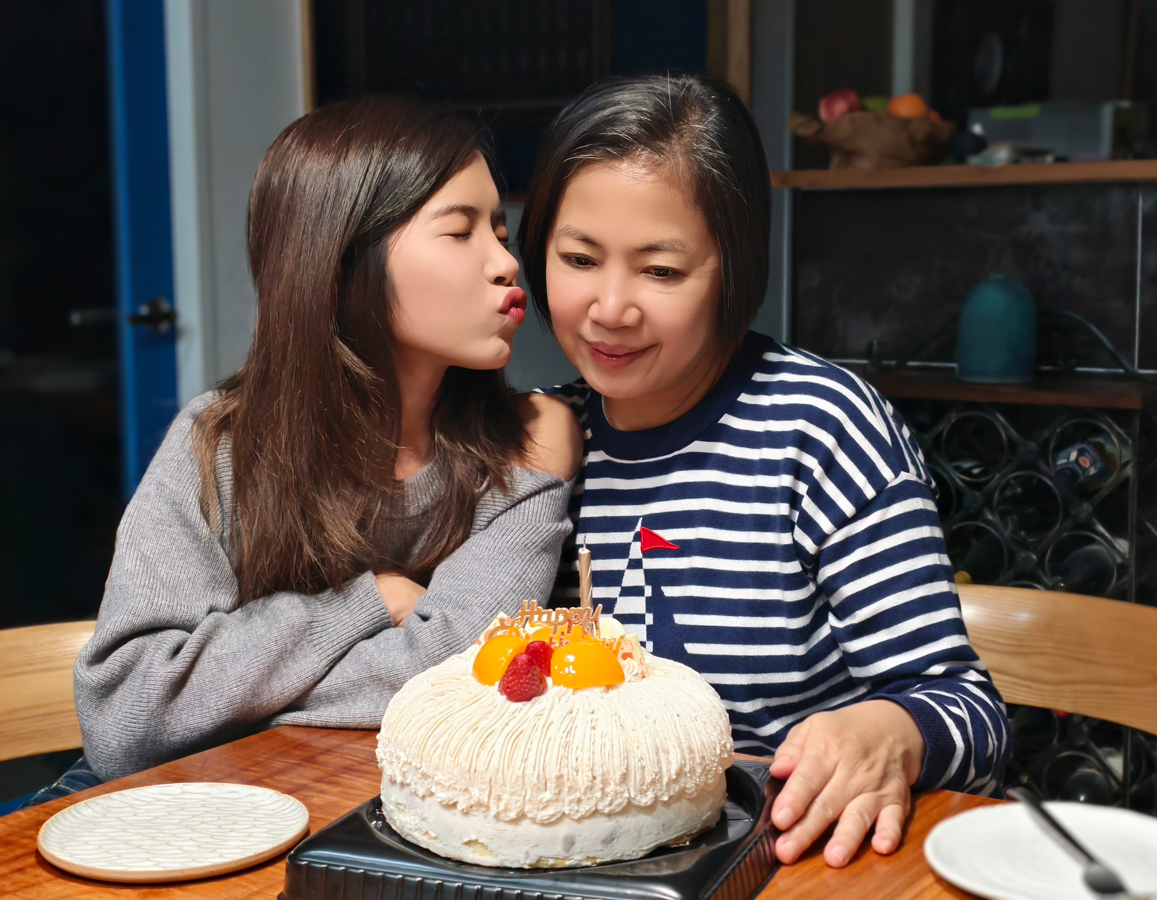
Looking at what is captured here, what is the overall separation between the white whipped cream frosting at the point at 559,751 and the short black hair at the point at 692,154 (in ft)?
1.68

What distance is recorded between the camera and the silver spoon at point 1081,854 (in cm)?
68

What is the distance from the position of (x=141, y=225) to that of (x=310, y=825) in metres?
2.39

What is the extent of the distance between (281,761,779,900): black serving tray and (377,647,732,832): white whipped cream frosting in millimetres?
29

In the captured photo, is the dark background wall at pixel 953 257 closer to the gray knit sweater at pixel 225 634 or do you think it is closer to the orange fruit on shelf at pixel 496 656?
the gray knit sweater at pixel 225 634

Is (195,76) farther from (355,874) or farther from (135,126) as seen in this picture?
(355,874)

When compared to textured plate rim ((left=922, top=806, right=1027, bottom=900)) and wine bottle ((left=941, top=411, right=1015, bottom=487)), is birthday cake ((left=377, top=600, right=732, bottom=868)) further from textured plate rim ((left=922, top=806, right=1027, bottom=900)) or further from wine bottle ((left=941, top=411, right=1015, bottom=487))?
wine bottle ((left=941, top=411, right=1015, bottom=487))

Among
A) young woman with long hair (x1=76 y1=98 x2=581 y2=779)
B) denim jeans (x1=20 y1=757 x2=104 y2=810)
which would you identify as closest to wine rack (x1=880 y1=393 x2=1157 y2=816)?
young woman with long hair (x1=76 y1=98 x2=581 y2=779)

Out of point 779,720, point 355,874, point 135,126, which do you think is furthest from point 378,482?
point 135,126

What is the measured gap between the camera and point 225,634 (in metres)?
1.11

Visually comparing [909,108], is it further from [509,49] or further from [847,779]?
[847,779]

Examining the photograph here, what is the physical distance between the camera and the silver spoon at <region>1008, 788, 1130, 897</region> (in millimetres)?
680

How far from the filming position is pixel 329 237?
1231mm

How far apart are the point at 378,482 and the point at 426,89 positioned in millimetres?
2000

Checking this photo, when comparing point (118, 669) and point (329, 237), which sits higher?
point (329, 237)
